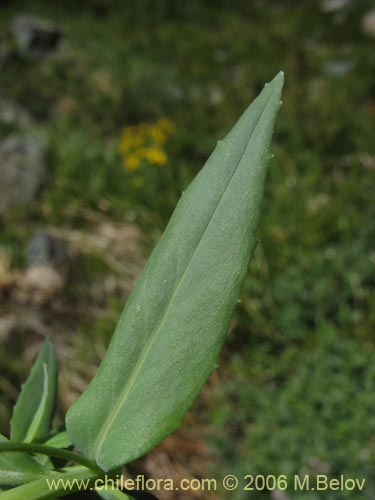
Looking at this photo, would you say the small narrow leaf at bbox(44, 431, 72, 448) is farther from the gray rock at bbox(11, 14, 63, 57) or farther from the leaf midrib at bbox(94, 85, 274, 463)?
the gray rock at bbox(11, 14, 63, 57)

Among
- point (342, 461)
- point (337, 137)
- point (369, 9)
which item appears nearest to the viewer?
point (342, 461)

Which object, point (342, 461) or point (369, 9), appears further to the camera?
point (369, 9)

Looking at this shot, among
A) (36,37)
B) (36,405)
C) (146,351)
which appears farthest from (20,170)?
(146,351)

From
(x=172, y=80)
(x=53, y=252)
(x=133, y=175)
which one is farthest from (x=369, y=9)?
(x=53, y=252)

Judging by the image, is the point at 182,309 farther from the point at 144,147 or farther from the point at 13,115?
the point at 13,115

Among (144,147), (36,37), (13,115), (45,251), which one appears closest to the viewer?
(45,251)

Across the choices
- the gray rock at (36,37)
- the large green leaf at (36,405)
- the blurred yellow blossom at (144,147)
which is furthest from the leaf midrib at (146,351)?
the gray rock at (36,37)

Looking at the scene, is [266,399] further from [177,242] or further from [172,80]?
[172,80]
